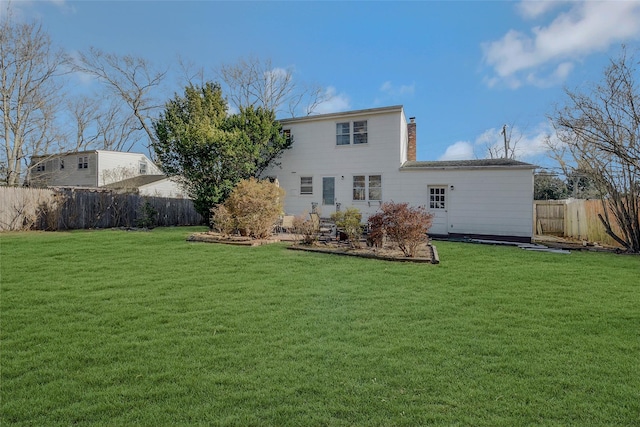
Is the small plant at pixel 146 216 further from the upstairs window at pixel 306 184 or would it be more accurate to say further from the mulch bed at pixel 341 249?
the upstairs window at pixel 306 184

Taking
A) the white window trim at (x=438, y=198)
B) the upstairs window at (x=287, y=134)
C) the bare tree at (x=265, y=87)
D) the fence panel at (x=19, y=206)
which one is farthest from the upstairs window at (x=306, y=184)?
the bare tree at (x=265, y=87)

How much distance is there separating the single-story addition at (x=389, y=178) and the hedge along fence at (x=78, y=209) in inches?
284

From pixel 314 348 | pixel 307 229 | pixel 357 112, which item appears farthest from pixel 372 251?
pixel 357 112

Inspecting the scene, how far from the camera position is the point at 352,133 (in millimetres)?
17328

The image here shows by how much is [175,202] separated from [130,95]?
17924mm

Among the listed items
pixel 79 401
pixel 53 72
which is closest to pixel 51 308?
pixel 79 401

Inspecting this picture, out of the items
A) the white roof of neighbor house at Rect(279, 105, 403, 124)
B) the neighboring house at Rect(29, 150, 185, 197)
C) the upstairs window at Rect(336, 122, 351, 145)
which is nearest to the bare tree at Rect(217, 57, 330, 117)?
the neighboring house at Rect(29, 150, 185, 197)

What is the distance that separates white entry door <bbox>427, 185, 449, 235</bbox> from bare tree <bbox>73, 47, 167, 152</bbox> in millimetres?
25589

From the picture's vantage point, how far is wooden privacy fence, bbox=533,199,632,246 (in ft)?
48.0

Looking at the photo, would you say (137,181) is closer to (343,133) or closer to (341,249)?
(343,133)

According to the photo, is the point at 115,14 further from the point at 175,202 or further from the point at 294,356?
the point at 294,356

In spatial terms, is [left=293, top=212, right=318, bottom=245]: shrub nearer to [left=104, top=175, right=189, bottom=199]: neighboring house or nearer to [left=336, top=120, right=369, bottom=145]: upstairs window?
[left=336, top=120, right=369, bottom=145]: upstairs window

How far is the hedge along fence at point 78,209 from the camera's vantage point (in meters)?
14.5

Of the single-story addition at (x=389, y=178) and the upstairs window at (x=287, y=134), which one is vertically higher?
the upstairs window at (x=287, y=134)
